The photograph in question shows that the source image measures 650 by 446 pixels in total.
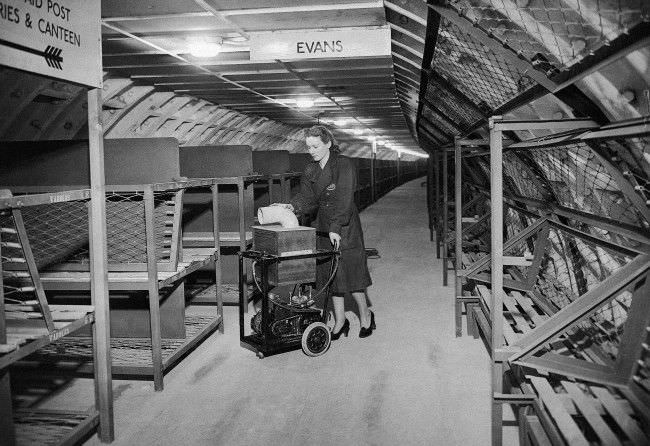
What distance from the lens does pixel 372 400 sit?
3816 mm

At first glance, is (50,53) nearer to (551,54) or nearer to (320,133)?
(320,133)

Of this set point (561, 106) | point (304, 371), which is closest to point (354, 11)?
point (561, 106)

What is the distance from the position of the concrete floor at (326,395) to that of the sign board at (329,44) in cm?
267

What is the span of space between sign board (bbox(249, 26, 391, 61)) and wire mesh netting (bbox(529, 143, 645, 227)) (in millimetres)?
1958

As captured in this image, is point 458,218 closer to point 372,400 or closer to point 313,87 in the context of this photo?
point 372,400

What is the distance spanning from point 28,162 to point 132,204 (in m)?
0.91

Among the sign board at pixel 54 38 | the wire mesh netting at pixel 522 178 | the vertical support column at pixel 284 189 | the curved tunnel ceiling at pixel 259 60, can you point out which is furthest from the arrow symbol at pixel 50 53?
the vertical support column at pixel 284 189

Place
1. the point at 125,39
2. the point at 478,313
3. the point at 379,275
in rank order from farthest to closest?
the point at 379,275
the point at 125,39
the point at 478,313

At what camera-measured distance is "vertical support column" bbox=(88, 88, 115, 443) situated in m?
3.12

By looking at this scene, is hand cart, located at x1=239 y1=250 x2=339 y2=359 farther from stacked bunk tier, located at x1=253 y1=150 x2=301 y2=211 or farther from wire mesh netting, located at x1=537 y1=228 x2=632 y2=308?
stacked bunk tier, located at x1=253 y1=150 x2=301 y2=211

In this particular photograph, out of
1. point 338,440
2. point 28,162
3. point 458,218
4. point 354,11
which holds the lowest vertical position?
point 338,440

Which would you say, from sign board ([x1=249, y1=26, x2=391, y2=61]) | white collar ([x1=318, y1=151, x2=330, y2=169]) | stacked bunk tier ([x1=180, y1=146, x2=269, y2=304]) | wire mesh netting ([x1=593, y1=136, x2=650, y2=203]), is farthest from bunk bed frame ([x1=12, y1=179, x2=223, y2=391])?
wire mesh netting ([x1=593, y1=136, x2=650, y2=203])

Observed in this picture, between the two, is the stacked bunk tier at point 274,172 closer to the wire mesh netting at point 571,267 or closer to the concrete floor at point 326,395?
the concrete floor at point 326,395

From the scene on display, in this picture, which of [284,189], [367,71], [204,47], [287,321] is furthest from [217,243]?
[367,71]
